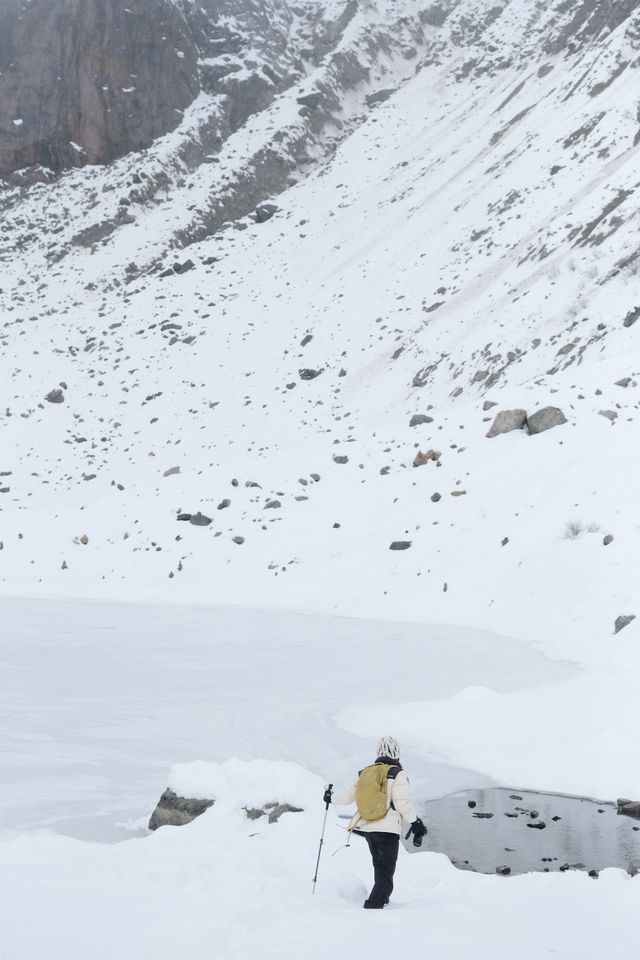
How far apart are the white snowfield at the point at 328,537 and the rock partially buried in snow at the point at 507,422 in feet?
1.17

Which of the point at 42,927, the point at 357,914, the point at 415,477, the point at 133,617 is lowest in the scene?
the point at 133,617

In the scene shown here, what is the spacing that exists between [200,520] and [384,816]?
556 inches

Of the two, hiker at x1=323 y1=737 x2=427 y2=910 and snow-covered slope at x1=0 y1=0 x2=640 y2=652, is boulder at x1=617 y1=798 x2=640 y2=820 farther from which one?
snow-covered slope at x1=0 y1=0 x2=640 y2=652

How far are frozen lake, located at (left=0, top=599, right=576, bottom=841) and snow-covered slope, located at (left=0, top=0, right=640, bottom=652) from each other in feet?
5.50

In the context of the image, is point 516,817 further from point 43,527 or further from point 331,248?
point 331,248

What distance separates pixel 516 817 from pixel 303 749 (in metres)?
2.17

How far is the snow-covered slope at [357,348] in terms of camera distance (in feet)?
50.0

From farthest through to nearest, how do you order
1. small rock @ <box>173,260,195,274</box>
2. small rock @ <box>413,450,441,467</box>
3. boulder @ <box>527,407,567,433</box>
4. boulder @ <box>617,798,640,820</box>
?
1. small rock @ <box>173,260,195,274</box>
2. small rock @ <box>413,450,441,467</box>
3. boulder @ <box>527,407,567,433</box>
4. boulder @ <box>617,798,640,820</box>

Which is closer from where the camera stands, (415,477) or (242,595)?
(242,595)

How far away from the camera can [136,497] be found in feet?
68.9

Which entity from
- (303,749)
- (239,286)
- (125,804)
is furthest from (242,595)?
(239,286)

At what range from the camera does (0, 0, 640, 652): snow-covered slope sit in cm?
1523

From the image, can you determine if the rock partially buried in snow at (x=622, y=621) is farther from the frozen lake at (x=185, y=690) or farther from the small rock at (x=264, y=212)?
the small rock at (x=264, y=212)

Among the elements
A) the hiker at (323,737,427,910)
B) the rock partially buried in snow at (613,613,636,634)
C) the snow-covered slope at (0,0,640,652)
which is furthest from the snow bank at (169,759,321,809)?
the snow-covered slope at (0,0,640,652)
